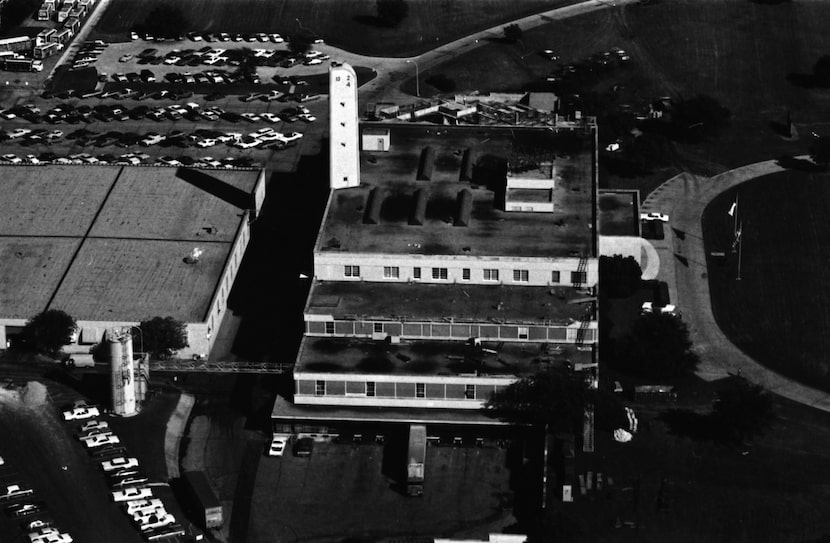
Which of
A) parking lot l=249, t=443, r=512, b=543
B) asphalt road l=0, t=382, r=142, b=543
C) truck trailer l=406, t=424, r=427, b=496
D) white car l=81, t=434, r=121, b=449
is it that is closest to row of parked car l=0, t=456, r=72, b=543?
asphalt road l=0, t=382, r=142, b=543

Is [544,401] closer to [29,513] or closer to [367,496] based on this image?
[367,496]

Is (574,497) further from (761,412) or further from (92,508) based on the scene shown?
(92,508)

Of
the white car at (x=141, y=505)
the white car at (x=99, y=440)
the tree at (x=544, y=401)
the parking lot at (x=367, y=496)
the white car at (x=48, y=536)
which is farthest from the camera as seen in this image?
the white car at (x=99, y=440)

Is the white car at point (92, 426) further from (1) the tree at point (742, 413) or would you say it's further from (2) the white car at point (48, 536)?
(1) the tree at point (742, 413)

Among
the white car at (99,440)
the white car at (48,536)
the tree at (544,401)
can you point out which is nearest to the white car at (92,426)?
the white car at (99,440)

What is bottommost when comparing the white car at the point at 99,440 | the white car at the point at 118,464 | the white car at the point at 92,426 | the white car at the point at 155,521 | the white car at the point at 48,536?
the white car at the point at 48,536
